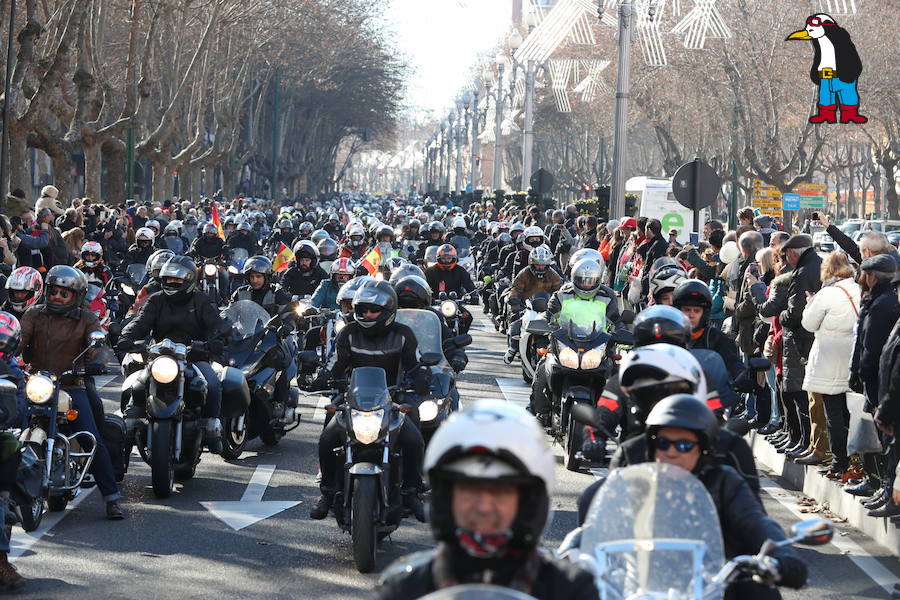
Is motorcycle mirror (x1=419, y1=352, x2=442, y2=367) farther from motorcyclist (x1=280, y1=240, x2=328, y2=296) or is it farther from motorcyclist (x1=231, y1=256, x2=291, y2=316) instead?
motorcyclist (x1=280, y1=240, x2=328, y2=296)

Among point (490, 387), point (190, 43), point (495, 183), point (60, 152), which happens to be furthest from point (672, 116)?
point (490, 387)

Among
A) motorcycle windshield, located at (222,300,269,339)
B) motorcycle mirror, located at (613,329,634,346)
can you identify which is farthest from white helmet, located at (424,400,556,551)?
motorcycle windshield, located at (222,300,269,339)

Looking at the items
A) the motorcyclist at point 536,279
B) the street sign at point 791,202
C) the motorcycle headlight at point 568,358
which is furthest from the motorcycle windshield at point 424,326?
the street sign at point 791,202

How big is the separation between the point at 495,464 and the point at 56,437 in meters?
6.30

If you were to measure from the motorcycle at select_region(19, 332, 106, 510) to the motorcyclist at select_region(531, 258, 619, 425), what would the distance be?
402cm

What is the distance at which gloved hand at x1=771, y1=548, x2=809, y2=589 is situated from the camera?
178 inches

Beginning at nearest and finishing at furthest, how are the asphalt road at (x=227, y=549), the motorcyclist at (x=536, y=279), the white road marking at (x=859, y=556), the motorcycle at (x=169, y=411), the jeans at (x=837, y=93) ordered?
the asphalt road at (x=227, y=549), the white road marking at (x=859, y=556), the motorcycle at (x=169, y=411), the motorcyclist at (x=536, y=279), the jeans at (x=837, y=93)

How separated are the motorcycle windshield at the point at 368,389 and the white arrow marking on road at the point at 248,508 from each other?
5.04ft

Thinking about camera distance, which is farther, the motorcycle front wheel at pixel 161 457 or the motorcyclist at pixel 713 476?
the motorcycle front wheel at pixel 161 457

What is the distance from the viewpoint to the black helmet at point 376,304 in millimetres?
9516

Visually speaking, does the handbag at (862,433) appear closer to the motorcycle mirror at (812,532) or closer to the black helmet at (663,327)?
the black helmet at (663,327)

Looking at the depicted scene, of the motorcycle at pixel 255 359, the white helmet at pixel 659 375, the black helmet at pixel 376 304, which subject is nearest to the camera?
the white helmet at pixel 659 375

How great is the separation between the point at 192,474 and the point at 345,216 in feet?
135

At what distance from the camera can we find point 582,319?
12562mm
